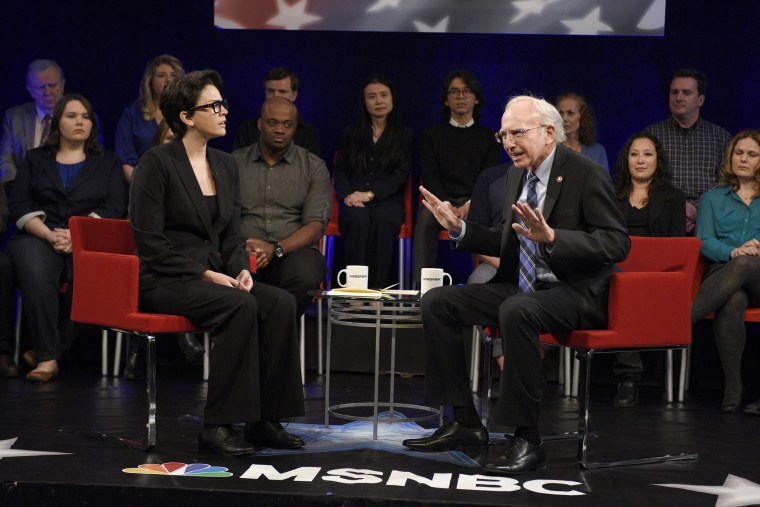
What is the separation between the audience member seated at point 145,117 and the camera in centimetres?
618

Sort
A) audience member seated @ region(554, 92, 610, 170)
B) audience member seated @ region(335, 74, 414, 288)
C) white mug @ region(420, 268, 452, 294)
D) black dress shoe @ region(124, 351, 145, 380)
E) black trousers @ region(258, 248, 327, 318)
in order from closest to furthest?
white mug @ region(420, 268, 452, 294) → black trousers @ region(258, 248, 327, 318) → black dress shoe @ region(124, 351, 145, 380) → audience member seated @ region(335, 74, 414, 288) → audience member seated @ region(554, 92, 610, 170)

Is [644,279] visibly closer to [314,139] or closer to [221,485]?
[221,485]

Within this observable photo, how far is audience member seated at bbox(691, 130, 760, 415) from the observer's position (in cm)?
512

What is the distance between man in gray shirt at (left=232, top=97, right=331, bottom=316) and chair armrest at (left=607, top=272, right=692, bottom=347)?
6.41 feet

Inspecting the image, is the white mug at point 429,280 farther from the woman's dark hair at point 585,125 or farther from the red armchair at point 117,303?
the woman's dark hair at point 585,125

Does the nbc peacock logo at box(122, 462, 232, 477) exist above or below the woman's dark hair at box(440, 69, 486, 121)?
below

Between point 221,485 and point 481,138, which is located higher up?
point 481,138

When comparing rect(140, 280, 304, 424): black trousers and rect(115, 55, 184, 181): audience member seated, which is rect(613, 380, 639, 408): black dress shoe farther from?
rect(115, 55, 184, 181): audience member seated

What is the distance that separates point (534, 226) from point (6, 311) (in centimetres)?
336

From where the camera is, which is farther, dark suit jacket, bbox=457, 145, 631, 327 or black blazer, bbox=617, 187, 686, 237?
black blazer, bbox=617, 187, 686, 237

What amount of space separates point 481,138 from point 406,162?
0.50 m

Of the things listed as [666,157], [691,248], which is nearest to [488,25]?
[666,157]

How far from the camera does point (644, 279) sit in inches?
147

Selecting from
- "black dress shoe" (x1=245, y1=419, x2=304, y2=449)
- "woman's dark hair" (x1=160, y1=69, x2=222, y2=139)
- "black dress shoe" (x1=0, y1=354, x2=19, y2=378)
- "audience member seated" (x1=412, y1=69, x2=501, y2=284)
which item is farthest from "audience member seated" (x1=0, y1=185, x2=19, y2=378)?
"audience member seated" (x1=412, y1=69, x2=501, y2=284)
